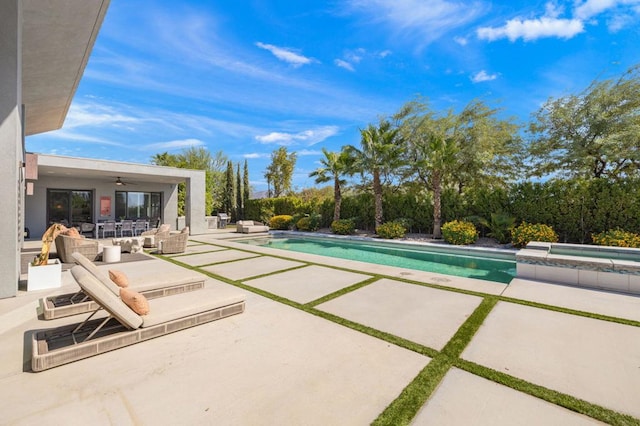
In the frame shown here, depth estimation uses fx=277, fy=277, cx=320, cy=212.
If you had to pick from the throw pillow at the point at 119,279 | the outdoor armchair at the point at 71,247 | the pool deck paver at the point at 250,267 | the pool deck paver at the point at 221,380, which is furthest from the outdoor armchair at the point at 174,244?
the pool deck paver at the point at 221,380

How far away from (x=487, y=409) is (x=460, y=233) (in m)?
11.5

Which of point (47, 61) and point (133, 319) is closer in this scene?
point (133, 319)

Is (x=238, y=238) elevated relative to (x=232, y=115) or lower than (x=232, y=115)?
lower

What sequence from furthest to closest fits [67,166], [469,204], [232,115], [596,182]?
[232,115], [469,204], [67,166], [596,182]

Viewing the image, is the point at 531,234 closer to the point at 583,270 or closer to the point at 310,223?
the point at 583,270

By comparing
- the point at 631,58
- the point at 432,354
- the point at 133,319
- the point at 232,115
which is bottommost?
the point at 432,354

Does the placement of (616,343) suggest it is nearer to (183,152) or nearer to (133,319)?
(133,319)

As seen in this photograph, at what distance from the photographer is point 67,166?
12.0 metres

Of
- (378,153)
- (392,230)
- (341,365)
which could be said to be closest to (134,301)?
(341,365)

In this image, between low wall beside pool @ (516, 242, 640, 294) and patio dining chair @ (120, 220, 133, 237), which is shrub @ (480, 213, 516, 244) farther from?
patio dining chair @ (120, 220, 133, 237)

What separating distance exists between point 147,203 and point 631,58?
26333 millimetres

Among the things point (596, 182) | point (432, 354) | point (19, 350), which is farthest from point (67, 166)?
point (596, 182)

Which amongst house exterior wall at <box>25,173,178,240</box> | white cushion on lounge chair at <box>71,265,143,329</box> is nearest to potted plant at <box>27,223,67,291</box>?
white cushion on lounge chair at <box>71,265,143,329</box>

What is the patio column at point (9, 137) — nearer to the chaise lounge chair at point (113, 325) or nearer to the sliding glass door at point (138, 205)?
the chaise lounge chair at point (113, 325)
